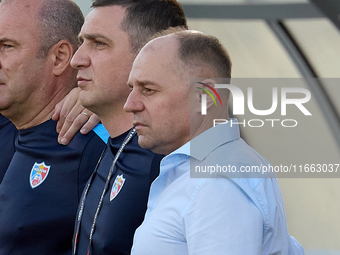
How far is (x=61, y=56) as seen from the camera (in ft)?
11.1

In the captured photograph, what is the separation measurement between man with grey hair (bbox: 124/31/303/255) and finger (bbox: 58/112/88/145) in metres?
1.10

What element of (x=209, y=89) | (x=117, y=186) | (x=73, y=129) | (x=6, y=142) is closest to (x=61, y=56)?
(x=73, y=129)

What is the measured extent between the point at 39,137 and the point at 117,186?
1.04m

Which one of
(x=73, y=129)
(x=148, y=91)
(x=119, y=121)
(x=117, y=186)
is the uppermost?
(x=73, y=129)

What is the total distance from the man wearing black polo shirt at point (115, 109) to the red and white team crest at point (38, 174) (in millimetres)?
449

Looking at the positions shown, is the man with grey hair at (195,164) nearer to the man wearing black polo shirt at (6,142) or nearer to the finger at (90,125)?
the finger at (90,125)


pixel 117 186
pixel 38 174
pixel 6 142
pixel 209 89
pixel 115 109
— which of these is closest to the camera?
pixel 209 89

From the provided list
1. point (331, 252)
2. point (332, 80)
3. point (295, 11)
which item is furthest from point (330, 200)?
point (295, 11)

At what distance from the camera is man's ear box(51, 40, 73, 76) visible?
3.35 meters

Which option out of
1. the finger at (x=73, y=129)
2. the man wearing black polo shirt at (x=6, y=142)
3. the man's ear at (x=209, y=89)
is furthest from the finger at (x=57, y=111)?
the man's ear at (x=209, y=89)

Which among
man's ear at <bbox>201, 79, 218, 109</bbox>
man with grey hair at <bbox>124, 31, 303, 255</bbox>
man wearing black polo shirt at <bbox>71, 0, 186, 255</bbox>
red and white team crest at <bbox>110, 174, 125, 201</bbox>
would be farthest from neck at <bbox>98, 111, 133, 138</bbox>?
man's ear at <bbox>201, 79, 218, 109</bbox>

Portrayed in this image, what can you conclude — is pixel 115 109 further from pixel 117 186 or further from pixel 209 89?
pixel 209 89

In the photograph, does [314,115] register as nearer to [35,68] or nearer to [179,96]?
[35,68]

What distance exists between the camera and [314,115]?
421 inches
